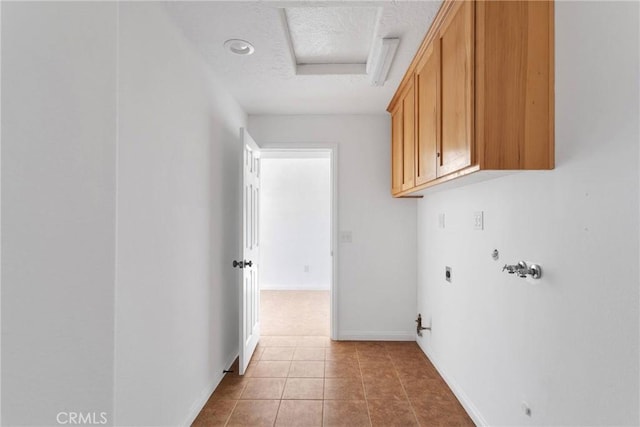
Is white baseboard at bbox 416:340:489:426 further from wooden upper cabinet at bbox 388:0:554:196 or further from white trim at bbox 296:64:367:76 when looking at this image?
white trim at bbox 296:64:367:76

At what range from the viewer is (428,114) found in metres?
1.95

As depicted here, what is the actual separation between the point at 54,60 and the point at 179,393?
1.69 meters

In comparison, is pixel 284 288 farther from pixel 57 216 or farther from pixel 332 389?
pixel 57 216

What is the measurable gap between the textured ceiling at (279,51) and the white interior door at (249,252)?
1.44 ft

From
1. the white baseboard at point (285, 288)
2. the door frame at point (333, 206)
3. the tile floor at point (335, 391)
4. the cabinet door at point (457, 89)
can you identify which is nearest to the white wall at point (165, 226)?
the tile floor at point (335, 391)

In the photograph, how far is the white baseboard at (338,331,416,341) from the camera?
3.25 meters

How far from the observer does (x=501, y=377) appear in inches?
66.0

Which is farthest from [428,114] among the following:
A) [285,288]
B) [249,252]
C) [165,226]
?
[285,288]

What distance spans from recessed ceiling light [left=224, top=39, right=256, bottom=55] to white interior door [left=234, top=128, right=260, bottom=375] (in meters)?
0.68

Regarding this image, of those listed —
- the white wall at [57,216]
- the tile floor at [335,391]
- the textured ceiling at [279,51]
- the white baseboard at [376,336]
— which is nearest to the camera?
the white wall at [57,216]

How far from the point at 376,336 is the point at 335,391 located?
1063mm

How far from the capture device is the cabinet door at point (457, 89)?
1.37m

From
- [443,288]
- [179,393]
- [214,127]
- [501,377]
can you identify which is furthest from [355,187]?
[179,393]

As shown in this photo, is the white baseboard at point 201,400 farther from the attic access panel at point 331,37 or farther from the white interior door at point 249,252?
the attic access panel at point 331,37
